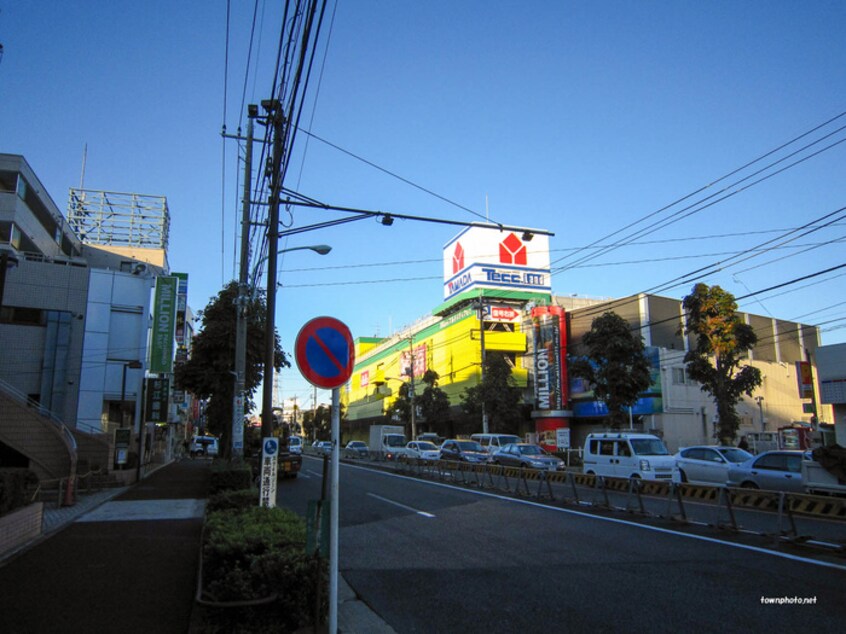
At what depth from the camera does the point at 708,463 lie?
18.6 meters

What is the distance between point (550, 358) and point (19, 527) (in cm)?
4074

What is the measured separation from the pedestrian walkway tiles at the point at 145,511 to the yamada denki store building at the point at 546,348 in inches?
940

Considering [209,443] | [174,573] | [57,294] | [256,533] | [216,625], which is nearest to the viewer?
[216,625]

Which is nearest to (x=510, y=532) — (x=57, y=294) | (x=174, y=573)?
(x=174, y=573)

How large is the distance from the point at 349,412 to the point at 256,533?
87.5 meters

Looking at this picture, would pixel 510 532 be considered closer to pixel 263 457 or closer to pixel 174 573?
pixel 263 457

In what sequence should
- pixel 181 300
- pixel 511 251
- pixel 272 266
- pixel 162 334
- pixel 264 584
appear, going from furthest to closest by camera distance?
pixel 511 251 → pixel 181 300 → pixel 162 334 → pixel 272 266 → pixel 264 584

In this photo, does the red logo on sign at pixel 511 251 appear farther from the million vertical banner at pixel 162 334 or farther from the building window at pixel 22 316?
the building window at pixel 22 316

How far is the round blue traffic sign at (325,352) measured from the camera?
464 centimetres

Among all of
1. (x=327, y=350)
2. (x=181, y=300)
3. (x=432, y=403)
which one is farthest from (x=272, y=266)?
(x=181, y=300)

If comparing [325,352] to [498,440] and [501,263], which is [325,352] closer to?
[498,440]

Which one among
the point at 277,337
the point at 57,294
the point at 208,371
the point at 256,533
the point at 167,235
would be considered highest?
the point at 167,235

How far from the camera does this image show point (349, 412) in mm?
92125

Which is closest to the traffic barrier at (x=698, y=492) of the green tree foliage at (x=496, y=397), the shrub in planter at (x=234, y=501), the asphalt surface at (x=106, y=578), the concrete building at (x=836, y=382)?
the shrub in planter at (x=234, y=501)
